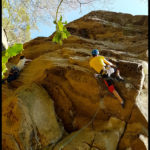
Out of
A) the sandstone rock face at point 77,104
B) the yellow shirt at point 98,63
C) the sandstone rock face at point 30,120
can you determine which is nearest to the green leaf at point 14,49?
the sandstone rock face at point 77,104

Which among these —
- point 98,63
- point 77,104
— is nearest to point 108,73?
point 98,63

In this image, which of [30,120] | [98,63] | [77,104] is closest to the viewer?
[98,63]

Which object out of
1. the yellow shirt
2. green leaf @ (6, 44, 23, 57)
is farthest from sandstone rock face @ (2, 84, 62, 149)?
the yellow shirt

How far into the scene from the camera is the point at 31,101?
5027mm

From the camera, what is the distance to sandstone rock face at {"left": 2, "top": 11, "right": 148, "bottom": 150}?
4230 millimetres

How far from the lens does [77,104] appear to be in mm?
5289

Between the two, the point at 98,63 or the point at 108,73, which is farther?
the point at 98,63

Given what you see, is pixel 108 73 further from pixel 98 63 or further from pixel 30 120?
pixel 30 120

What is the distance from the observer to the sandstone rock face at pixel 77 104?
167 inches

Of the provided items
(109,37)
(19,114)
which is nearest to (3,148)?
(19,114)

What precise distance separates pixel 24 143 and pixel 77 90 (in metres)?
2.51

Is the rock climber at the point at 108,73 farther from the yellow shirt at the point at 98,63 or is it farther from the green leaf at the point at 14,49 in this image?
the green leaf at the point at 14,49

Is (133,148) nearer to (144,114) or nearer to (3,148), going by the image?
(144,114)

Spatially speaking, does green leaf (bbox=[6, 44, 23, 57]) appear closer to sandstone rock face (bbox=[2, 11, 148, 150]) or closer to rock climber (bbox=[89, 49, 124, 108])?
sandstone rock face (bbox=[2, 11, 148, 150])
